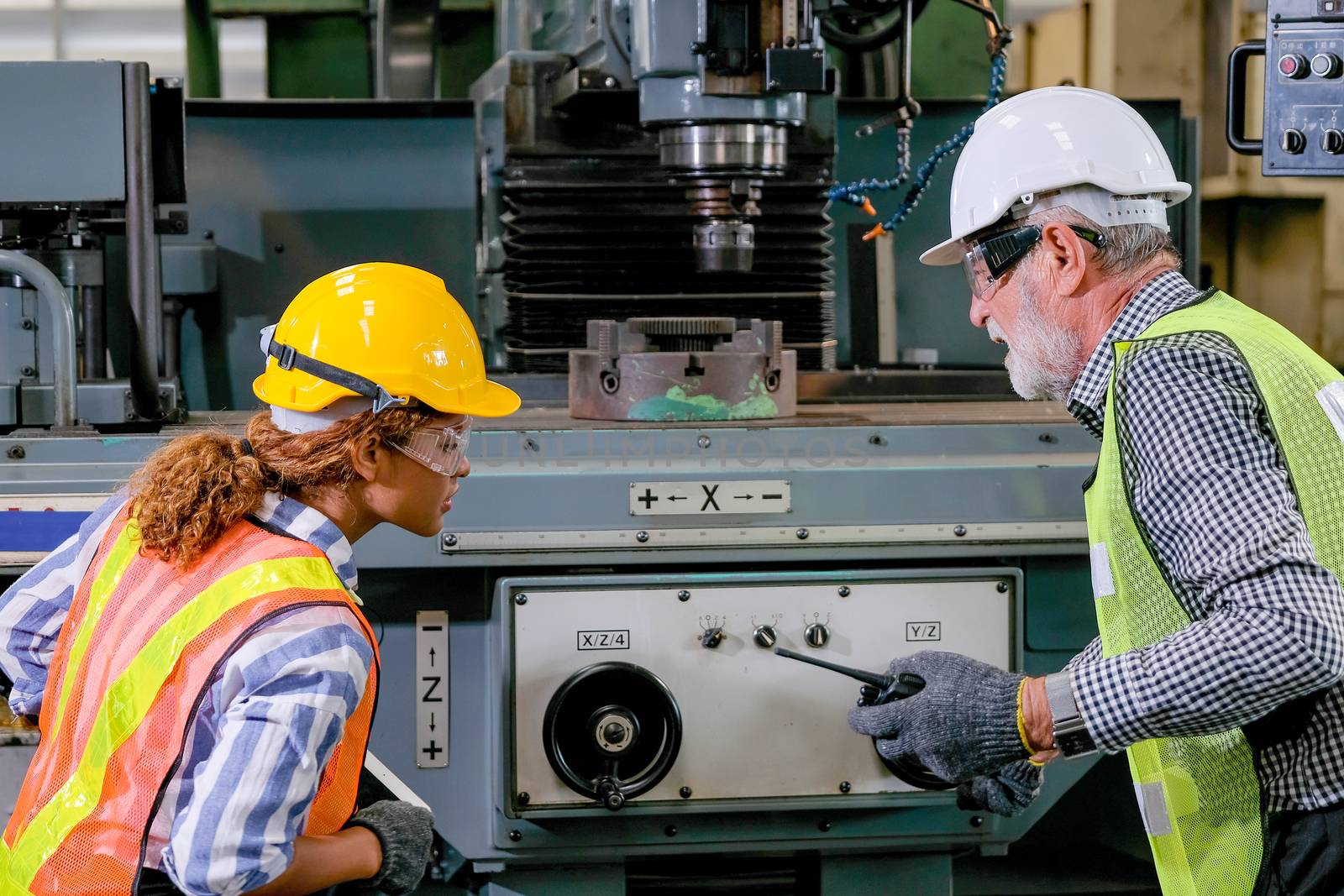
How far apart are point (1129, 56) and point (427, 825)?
2.90 metres

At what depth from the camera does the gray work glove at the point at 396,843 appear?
1.20 meters

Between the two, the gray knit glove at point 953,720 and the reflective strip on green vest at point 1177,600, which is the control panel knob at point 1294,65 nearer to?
the reflective strip on green vest at point 1177,600

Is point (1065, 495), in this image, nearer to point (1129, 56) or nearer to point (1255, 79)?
point (1129, 56)

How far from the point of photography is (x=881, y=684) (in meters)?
1.43

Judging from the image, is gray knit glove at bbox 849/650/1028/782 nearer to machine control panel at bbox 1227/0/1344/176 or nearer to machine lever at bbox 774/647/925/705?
machine lever at bbox 774/647/925/705

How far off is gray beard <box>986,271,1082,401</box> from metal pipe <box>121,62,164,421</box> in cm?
108

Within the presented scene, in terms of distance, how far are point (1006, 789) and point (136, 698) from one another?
89cm

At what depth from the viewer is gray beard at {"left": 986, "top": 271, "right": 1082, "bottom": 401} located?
1.29 meters

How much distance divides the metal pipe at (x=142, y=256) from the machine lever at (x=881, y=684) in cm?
88

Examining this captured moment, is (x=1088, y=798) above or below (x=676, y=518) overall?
below

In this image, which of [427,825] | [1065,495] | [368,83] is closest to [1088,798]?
[1065,495]

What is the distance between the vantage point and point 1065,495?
1.62 meters

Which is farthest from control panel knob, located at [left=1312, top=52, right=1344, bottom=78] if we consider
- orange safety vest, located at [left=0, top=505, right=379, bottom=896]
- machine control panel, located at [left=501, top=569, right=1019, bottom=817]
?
orange safety vest, located at [left=0, top=505, right=379, bottom=896]

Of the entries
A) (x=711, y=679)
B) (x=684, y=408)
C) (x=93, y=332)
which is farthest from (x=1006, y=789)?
(x=93, y=332)
